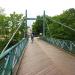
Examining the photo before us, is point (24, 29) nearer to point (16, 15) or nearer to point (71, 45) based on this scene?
point (16, 15)

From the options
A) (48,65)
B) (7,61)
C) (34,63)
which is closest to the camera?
(7,61)

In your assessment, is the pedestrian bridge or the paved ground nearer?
the pedestrian bridge

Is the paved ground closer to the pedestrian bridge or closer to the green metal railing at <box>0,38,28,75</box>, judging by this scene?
the pedestrian bridge

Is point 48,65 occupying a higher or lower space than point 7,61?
lower

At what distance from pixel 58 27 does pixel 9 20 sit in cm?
925

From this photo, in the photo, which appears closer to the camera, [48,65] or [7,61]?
[7,61]

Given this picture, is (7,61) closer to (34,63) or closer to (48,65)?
(48,65)

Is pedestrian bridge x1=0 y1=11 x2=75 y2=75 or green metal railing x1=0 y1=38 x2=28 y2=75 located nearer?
green metal railing x1=0 y1=38 x2=28 y2=75

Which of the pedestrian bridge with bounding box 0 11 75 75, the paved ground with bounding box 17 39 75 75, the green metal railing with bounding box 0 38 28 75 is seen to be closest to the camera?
the green metal railing with bounding box 0 38 28 75

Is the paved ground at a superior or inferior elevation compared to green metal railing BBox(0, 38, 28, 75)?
inferior

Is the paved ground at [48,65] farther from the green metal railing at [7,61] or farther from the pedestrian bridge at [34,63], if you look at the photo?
the green metal railing at [7,61]

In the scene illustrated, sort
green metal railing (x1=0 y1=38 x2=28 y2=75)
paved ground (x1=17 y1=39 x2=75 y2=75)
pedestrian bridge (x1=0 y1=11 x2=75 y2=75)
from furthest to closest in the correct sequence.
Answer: paved ground (x1=17 y1=39 x2=75 y2=75)
pedestrian bridge (x1=0 y1=11 x2=75 y2=75)
green metal railing (x1=0 y1=38 x2=28 y2=75)

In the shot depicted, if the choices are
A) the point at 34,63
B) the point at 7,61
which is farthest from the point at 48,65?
the point at 7,61

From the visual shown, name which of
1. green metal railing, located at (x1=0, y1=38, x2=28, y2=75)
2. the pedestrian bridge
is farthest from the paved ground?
green metal railing, located at (x1=0, y1=38, x2=28, y2=75)
